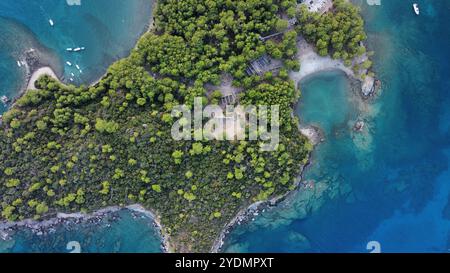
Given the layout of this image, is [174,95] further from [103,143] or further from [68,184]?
[68,184]

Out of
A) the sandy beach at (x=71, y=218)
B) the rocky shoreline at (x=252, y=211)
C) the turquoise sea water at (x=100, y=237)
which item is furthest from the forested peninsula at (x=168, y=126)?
the turquoise sea water at (x=100, y=237)

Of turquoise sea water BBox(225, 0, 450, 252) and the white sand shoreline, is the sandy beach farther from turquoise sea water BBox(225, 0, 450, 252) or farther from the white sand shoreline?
the white sand shoreline

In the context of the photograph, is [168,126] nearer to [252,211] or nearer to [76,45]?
[252,211]

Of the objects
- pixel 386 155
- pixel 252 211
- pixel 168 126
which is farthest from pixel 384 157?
pixel 168 126

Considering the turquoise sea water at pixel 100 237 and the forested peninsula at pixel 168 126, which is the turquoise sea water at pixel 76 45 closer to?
the turquoise sea water at pixel 100 237

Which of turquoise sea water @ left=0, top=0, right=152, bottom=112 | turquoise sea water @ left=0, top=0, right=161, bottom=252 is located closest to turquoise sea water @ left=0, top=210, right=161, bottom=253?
turquoise sea water @ left=0, top=0, right=161, bottom=252
